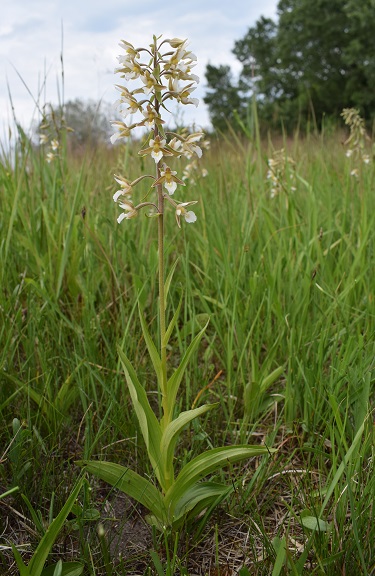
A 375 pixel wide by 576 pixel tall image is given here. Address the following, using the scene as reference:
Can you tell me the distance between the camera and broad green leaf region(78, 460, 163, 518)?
1.36 metres

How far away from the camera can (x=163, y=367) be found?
4.33ft

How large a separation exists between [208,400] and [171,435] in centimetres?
62

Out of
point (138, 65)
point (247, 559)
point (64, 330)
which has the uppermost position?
point (138, 65)

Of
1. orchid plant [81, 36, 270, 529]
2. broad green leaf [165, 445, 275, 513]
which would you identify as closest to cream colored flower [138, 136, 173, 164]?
orchid plant [81, 36, 270, 529]

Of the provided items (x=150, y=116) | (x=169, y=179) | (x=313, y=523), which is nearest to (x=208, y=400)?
(x=313, y=523)

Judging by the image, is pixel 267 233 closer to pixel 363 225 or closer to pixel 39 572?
pixel 363 225

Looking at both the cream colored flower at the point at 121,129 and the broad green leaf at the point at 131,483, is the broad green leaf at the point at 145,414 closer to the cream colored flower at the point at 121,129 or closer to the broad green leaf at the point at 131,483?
the broad green leaf at the point at 131,483

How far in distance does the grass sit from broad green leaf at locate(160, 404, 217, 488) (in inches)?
6.0

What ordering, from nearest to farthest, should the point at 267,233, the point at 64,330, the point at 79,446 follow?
1. the point at 79,446
2. the point at 64,330
3. the point at 267,233

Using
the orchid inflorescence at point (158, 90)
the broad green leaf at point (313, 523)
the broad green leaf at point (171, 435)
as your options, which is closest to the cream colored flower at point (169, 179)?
the orchid inflorescence at point (158, 90)

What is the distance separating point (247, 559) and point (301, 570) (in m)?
0.24

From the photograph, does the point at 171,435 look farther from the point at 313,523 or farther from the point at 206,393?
the point at 206,393

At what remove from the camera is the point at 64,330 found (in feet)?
6.72

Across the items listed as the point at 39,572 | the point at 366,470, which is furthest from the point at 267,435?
the point at 39,572
